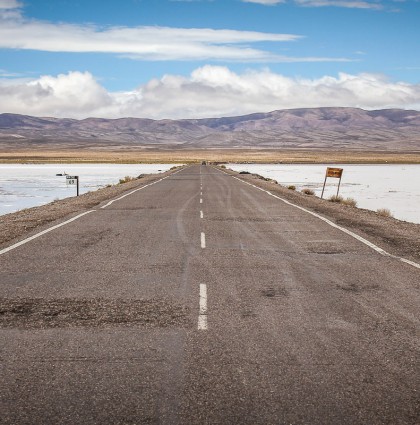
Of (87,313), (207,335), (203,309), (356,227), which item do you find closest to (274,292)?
(203,309)

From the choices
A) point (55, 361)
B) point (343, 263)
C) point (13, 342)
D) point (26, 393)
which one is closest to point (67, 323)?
point (13, 342)

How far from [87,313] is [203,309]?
1531mm

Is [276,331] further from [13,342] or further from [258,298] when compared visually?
[13,342]

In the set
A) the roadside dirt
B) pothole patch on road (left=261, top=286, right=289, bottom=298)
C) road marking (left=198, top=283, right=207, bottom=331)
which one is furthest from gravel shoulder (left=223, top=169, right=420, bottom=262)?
A: road marking (left=198, top=283, right=207, bottom=331)

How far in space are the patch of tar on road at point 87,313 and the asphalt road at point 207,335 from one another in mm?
26

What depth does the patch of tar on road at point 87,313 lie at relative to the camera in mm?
6859

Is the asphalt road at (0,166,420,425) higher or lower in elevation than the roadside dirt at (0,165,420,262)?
higher

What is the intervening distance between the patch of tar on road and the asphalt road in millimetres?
26

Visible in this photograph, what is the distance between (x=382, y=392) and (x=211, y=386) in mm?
1513

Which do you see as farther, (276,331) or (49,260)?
(49,260)

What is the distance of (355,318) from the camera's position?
7195 mm

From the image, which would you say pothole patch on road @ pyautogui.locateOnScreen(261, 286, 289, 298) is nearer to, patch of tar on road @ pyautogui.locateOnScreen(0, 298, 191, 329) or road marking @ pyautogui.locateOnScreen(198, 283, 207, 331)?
road marking @ pyautogui.locateOnScreen(198, 283, 207, 331)

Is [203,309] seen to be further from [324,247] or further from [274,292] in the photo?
[324,247]

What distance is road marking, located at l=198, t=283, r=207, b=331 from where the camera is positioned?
6805 millimetres
